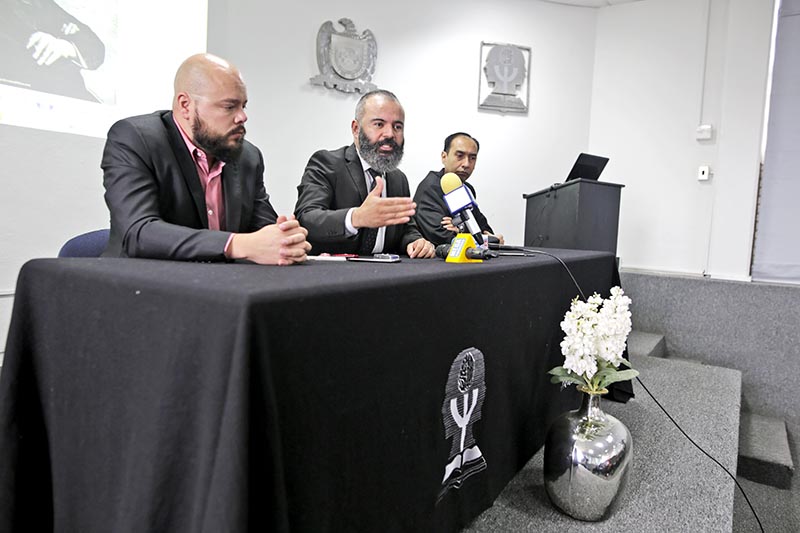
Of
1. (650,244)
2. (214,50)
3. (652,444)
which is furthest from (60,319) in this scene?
(650,244)

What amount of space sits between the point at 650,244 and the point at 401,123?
3057mm

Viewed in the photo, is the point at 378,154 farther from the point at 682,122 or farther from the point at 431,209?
the point at 682,122

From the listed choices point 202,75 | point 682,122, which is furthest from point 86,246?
point 682,122

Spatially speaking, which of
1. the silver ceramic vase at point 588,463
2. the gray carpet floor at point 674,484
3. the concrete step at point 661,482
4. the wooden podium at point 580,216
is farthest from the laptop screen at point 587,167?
the silver ceramic vase at point 588,463

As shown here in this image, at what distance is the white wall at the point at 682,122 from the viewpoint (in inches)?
141

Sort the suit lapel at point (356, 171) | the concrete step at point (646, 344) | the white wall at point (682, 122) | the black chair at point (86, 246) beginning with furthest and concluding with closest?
the white wall at point (682, 122) < the concrete step at point (646, 344) < the suit lapel at point (356, 171) < the black chair at point (86, 246)

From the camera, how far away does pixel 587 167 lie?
319cm

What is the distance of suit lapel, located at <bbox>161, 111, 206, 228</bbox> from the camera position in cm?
133

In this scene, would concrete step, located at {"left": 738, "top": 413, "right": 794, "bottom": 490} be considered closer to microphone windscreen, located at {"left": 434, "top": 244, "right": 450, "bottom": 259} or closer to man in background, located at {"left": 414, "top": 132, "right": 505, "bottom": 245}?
man in background, located at {"left": 414, "top": 132, "right": 505, "bottom": 245}

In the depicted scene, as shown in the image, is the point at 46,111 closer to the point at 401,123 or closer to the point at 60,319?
the point at 401,123

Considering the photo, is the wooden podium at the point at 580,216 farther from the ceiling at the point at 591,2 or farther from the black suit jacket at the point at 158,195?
the black suit jacket at the point at 158,195

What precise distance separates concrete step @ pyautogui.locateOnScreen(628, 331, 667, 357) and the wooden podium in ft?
2.03

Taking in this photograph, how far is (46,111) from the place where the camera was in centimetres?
221

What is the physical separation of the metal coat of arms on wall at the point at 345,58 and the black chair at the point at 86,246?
8.16 ft
